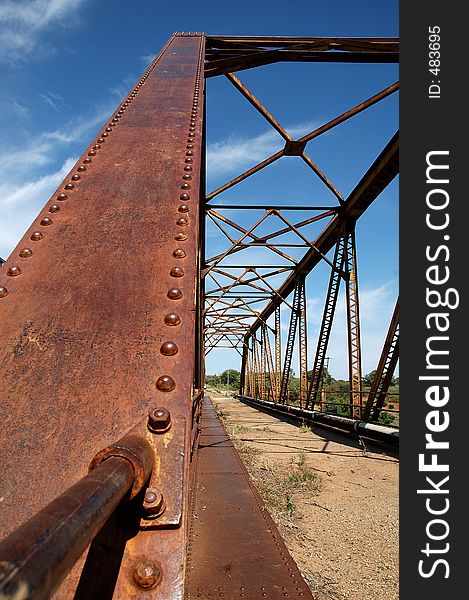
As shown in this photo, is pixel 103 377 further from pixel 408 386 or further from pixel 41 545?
pixel 408 386

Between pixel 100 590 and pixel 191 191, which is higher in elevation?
pixel 191 191

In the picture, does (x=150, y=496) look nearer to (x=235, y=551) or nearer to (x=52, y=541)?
(x=52, y=541)

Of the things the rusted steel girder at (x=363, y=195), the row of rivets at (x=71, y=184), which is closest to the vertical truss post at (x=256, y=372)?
the rusted steel girder at (x=363, y=195)

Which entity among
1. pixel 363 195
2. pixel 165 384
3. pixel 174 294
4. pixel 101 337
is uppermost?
pixel 363 195

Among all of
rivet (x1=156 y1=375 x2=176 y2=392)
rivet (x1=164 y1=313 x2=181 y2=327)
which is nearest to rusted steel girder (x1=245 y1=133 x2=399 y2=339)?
rivet (x1=164 y1=313 x2=181 y2=327)

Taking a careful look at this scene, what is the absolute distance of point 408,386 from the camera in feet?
9.21

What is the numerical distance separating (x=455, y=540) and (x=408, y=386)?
3.21ft

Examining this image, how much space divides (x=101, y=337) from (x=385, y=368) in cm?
691

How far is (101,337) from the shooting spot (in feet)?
3.65

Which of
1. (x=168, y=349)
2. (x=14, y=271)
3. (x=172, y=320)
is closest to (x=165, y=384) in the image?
(x=168, y=349)

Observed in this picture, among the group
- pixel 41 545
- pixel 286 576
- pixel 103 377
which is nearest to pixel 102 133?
pixel 103 377

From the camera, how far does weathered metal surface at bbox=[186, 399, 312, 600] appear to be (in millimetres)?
1736

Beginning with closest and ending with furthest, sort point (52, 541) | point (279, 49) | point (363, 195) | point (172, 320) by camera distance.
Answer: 1. point (52, 541)
2. point (172, 320)
3. point (279, 49)
4. point (363, 195)

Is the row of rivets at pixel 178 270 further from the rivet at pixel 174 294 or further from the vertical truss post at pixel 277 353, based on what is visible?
the vertical truss post at pixel 277 353
